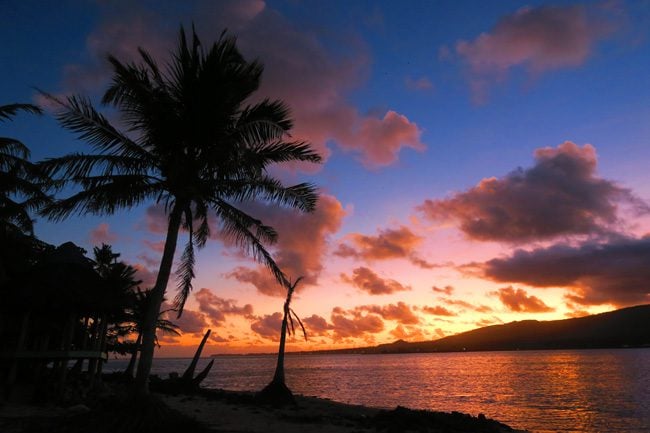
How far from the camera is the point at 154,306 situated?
11305mm

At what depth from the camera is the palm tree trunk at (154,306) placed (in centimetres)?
1090

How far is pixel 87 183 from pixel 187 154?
2.73m

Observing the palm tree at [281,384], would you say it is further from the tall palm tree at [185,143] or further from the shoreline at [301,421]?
the tall palm tree at [185,143]

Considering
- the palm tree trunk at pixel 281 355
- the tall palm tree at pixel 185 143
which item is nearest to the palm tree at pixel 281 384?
the palm tree trunk at pixel 281 355

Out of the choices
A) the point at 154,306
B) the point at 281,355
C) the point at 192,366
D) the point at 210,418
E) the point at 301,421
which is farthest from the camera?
the point at 192,366

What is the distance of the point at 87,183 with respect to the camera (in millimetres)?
11914

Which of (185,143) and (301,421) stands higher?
(185,143)

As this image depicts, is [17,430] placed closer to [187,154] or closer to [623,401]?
[187,154]

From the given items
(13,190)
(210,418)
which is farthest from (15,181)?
(210,418)

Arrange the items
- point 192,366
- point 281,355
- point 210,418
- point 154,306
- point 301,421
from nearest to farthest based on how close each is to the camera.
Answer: point 154,306
point 210,418
point 301,421
point 281,355
point 192,366

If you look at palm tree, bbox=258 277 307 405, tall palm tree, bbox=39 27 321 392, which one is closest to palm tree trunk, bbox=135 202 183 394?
tall palm tree, bbox=39 27 321 392

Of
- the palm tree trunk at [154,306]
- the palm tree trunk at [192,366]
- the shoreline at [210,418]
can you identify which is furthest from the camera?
the palm tree trunk at [192,366]

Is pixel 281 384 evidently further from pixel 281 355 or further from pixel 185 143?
pixel 185 143

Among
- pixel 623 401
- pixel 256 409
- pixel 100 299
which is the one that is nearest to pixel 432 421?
pixel 256 409
